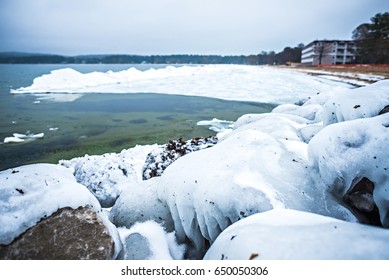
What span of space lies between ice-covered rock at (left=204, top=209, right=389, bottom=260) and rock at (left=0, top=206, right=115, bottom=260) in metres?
1.07

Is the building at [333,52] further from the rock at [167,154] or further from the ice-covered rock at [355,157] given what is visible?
the ice-covered rock at [355,157]

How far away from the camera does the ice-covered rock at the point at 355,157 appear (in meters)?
2.09

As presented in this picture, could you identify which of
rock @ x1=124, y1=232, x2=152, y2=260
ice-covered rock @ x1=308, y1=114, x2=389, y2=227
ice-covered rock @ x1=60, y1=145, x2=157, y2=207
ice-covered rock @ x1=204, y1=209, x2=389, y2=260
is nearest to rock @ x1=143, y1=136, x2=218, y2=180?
ice-covered rock @ x1=60, y1=145, x2=157, y2=207

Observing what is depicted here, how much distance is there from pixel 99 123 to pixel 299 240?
8.75m

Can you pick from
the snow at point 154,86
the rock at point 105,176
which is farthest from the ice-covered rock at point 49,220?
the snow at point 154,86

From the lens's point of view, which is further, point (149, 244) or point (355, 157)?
point (149, 244)

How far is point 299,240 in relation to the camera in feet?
5.30

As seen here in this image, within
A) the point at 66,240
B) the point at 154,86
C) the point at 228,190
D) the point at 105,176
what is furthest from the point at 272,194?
the point at 154,86

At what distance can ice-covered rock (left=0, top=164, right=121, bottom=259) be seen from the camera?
2039mm

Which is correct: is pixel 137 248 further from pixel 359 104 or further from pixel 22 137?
pixel 22 137

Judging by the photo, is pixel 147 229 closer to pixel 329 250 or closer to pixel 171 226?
pixel 171 226

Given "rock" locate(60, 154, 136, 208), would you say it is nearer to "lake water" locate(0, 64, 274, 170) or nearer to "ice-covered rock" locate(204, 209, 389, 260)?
"lake water" locate(0, 64, 274, 170)

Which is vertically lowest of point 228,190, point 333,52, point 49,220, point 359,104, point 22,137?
point 22,137

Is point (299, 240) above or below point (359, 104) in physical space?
below
